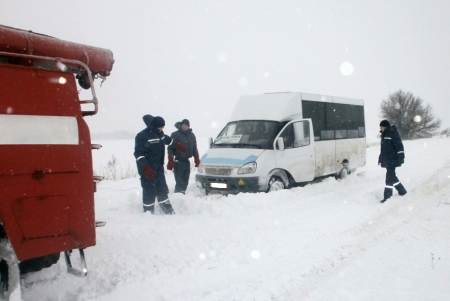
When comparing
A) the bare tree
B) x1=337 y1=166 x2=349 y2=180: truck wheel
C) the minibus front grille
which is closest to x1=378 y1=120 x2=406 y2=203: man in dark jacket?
the minibus front grille

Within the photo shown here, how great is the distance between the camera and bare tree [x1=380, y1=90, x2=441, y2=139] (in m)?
65.8

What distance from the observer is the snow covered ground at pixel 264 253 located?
3.70 meters

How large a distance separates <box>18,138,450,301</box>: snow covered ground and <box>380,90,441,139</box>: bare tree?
213 ft

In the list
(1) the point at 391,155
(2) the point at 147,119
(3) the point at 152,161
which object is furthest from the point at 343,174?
(2) the point at 147,119

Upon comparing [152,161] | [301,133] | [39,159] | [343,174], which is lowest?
[343,174]

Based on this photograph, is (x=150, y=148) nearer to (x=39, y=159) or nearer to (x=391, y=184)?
(x=39, y=159)

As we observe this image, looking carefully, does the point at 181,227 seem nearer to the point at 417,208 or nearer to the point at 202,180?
the point at 202,180

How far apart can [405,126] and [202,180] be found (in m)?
66.4

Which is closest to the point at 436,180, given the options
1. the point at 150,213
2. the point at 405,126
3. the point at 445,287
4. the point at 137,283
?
the point at 445,287

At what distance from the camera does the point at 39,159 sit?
10.2 feet

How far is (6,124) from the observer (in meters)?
2.94

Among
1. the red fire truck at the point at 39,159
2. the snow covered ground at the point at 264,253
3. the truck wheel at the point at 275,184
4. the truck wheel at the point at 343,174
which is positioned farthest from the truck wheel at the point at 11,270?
the truck wheel at the point at 343,174

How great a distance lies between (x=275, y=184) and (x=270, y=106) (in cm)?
237

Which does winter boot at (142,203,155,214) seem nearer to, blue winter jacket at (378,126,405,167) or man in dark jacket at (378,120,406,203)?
man in dark jacket at (378,120,406,203)
